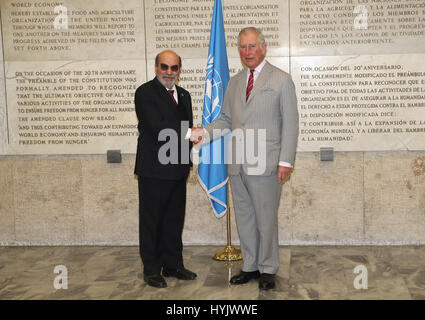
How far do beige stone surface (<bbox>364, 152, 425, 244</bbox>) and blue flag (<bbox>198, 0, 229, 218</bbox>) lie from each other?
4.58 ft

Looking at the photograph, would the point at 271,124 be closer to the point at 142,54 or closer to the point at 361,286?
the point at 361,286

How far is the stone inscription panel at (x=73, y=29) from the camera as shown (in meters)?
4.63

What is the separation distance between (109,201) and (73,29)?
1.67m

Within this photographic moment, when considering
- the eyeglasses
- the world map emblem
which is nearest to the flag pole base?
the world map emblem

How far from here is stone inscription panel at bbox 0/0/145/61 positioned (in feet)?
15.2

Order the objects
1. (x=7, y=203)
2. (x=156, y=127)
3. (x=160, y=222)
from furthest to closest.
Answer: (x=7, y=203), (x=160, y=222), (x=156, y=127)

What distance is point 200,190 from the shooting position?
4742mm

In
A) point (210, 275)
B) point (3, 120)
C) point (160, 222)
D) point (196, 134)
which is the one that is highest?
point (3, 120)

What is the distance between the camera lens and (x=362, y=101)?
4520 mm

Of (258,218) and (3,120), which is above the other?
(3,120)

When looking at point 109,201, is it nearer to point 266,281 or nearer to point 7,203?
point 7,203

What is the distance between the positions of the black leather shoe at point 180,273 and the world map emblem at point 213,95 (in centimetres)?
124

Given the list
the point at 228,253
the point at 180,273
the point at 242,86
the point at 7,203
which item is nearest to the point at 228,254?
the point at 228,253

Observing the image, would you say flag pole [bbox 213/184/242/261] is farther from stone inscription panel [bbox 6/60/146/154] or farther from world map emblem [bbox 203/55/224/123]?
stone inscription panel [bbox 6/60/146/154]
